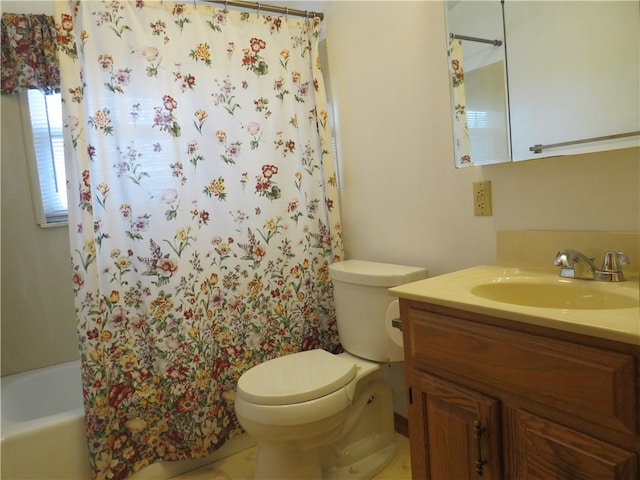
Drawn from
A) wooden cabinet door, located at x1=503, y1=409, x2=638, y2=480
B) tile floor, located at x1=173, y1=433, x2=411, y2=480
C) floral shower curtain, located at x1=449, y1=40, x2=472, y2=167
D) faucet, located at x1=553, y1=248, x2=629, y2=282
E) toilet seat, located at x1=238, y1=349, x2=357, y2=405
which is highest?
floral shower curtain, located at x1=449, y1=40, x2=472, y2=167

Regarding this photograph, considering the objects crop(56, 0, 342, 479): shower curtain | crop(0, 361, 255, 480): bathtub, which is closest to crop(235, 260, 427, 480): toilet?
crop(56, 0, 342, 479): shower curtain

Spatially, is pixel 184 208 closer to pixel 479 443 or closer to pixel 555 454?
pixel 479 443

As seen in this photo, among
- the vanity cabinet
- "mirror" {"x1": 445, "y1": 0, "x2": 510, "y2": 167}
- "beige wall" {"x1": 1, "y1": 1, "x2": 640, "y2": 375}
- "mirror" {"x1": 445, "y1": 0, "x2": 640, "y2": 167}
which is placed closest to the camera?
the vanity cabinet

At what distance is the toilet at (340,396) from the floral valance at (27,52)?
160 cm

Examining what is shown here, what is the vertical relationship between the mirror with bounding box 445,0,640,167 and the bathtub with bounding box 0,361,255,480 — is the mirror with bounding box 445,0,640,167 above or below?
above

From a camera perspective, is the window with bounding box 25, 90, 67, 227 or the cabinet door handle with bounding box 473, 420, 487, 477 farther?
the window with bounding box 25, 90, 67, 227

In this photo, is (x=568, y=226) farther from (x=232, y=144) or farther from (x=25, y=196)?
(x=25, y=196)

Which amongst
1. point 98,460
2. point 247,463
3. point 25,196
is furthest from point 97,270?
point 247,463

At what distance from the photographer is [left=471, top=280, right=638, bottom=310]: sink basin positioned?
991mm

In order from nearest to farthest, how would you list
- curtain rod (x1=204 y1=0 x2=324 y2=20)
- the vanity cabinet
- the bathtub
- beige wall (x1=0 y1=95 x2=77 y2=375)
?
the vanity cabinet, the bathtub, curtain rod (x1=204 y1=0 x2=324 y2=20), beige wall (x1=0 y1=95 x2=77 y2=375)

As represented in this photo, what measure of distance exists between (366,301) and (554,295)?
71cm

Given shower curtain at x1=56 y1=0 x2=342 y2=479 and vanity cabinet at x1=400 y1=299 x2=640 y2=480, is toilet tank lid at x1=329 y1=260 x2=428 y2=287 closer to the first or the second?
shower curtain at x1=56 y1=0 x2=342 y2=479

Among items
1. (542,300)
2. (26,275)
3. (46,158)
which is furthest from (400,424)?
(46,158)

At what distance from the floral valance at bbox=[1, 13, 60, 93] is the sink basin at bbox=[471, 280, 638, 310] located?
81.5 inches
